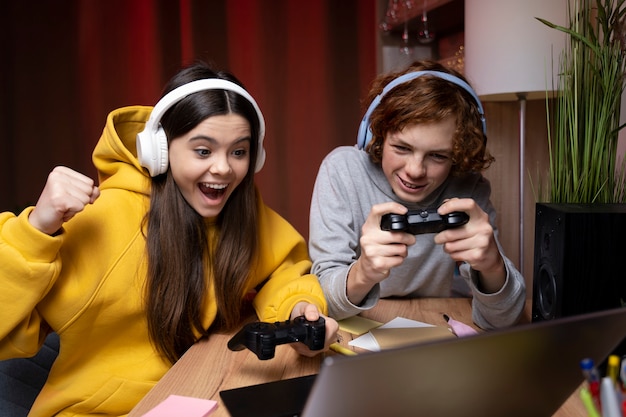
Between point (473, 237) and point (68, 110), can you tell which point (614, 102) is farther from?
point (68, 110)

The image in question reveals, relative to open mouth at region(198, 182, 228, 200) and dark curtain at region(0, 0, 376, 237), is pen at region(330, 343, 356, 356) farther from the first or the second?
dark curtain at region(0, 0, 376, 237)

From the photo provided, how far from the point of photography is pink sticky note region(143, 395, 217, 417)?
76cm

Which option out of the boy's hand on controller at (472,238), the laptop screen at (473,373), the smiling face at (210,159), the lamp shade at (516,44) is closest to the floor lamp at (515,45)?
the lamp shade at (516,44)

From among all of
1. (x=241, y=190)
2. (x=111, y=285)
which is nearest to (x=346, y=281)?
(x=241, y=190)

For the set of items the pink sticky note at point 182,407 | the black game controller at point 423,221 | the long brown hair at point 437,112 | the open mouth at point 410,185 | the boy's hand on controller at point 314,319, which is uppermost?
the long brown hair at point 437,112

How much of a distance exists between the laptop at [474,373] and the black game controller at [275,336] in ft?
1.15

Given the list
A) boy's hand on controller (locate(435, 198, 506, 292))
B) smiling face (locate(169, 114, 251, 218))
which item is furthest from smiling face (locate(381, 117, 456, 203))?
smiling face (locate(169, 114, 251, 218))

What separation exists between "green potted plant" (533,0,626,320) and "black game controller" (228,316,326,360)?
398 mm

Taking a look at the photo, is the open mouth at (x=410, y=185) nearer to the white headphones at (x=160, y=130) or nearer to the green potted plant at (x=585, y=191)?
the green potted plant at (x=585, y=191)

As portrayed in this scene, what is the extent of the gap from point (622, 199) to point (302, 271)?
2.13ft

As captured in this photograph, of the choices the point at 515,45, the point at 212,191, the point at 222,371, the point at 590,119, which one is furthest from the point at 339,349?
the point at 515,45

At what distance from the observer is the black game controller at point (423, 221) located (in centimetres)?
98

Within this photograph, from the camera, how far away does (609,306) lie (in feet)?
3.08

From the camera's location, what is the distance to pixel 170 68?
2992mm
